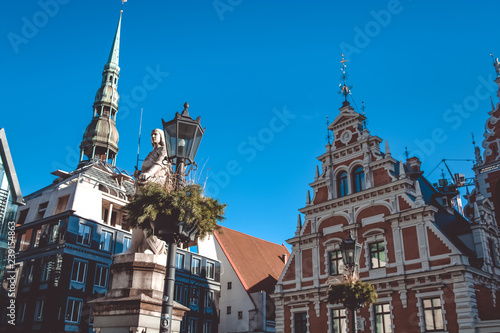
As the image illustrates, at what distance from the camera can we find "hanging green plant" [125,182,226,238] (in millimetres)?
7113

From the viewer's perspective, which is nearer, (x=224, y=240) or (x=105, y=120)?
(x=224, y=240)

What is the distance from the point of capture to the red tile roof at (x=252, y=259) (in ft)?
127

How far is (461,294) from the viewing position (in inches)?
821

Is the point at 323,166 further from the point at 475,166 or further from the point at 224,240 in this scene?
the point at 224,240

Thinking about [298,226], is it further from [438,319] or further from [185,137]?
[185,137]

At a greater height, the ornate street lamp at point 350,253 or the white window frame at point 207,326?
the ornate street lamp at point 350,253

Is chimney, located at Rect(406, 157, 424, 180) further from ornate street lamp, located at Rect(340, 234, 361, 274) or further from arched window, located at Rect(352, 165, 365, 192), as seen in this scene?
ornate street lamp, located at Rect(340, 234, 361, 274)

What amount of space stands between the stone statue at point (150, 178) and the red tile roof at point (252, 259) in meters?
29.5

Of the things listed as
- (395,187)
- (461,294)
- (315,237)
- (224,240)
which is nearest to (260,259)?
(224,240)

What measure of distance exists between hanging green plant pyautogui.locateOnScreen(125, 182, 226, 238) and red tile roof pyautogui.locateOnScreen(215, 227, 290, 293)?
30.6 metres

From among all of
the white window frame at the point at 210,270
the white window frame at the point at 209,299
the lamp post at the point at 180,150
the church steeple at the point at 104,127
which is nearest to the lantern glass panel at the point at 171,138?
the lamp post at the point at 180,150

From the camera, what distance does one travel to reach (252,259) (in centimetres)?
4156

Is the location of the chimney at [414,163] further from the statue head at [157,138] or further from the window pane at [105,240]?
the statue head at [157,138]

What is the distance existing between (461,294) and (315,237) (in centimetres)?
885
